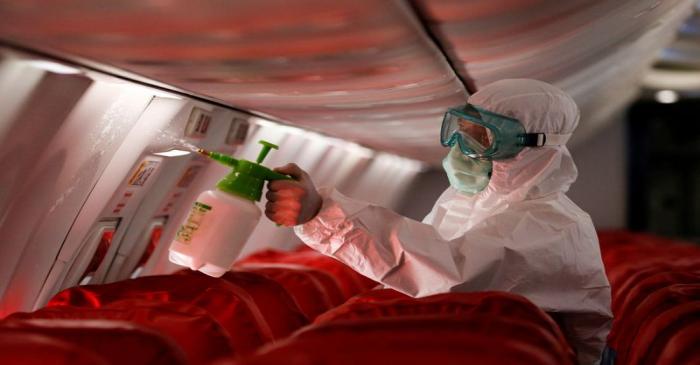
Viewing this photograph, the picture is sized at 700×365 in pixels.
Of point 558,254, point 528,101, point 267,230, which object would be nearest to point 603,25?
point 528,101

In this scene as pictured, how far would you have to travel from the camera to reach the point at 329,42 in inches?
73.9

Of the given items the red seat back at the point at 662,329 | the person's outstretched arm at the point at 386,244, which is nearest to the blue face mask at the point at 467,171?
the person's outstretched arm at the point at 386,244

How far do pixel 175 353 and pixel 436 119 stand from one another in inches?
91.3

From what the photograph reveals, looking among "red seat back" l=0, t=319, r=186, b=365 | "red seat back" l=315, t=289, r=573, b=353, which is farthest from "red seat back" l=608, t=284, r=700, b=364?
"red seat back" l=0, t=319, r=186, b=365

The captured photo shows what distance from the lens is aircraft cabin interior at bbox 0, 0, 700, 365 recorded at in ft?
5.28

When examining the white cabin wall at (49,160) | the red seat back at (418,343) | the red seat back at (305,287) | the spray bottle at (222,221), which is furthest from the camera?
the red seat back at (305,287)

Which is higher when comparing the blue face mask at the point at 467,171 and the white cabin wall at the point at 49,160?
the white cabin wall at the point at 49,160

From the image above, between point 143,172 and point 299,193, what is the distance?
0.94m

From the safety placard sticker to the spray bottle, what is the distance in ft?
2.83

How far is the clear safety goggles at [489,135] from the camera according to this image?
2.63 m

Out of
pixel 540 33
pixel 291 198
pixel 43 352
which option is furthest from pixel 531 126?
pixel 43 352

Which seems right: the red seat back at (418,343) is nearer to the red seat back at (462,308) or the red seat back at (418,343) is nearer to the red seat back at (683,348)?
the red seat back at (462,308)

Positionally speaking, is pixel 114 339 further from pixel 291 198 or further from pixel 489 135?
pixel 489 135

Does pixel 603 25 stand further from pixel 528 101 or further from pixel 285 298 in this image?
pixel 285 298
